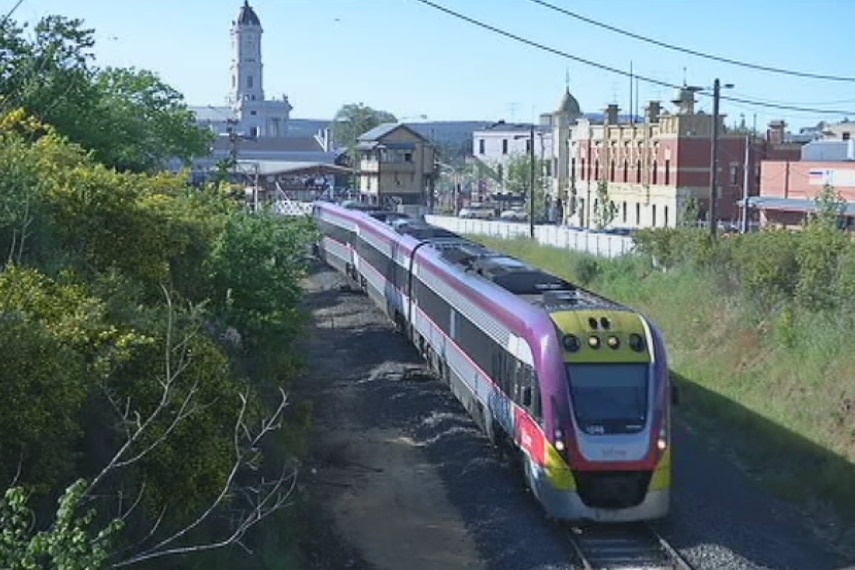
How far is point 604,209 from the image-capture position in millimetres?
59031

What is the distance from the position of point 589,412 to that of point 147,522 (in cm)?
576

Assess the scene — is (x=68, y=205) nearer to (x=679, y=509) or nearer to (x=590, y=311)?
(x=590, y=311)

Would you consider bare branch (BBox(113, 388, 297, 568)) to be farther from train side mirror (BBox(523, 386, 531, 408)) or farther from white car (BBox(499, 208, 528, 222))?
white car (BBox(499, 208, 528, 222))

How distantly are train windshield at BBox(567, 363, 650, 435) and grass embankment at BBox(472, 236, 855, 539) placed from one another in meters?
3.67

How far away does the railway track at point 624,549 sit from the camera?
1338 centimetres

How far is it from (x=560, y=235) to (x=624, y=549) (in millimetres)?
30818

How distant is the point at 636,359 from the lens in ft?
47.7

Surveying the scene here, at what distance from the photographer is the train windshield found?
46.4 feet

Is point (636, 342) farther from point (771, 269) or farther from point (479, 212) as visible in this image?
point (479, 212)

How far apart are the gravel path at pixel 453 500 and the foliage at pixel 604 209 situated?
3574 cm

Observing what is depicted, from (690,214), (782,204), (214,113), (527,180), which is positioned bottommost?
(690,214)

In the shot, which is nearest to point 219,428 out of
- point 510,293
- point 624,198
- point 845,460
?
point 510,293

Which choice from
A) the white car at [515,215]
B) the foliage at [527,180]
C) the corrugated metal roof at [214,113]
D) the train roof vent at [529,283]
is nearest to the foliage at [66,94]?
the train roof vent at [529,283]

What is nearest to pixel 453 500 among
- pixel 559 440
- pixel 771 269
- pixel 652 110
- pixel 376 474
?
pixel 376 474
